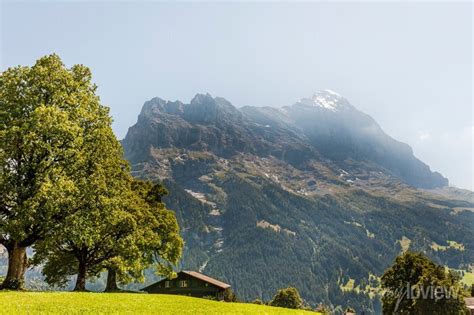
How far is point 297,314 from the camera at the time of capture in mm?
38625

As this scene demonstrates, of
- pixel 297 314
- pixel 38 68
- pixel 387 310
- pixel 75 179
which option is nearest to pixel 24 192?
pixel 75 179

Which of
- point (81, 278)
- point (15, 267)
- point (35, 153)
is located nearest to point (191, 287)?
point (81, 278)

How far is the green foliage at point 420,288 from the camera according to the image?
243 feet

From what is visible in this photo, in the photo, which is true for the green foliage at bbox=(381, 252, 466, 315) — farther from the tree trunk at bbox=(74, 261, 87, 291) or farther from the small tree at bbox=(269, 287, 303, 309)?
the small tree at bbox=(269, 287, 303, 309)

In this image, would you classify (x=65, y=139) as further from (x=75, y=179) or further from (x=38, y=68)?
(x=38, y=68)

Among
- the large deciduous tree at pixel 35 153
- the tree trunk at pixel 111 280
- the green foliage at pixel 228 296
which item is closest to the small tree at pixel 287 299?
the green foliage at pixel 228 296

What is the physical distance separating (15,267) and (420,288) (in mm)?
68851

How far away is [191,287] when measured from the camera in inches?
4875

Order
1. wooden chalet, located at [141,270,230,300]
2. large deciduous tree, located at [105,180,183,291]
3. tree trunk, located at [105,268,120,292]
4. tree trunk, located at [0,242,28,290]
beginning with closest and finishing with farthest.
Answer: tree trunk, located at [0,242,28,290] < large deciduous tree, located at [105,180,183,291] < tree trunk, located at [105,268,120,292] < wooden chalet, located at [141,270,230,300]

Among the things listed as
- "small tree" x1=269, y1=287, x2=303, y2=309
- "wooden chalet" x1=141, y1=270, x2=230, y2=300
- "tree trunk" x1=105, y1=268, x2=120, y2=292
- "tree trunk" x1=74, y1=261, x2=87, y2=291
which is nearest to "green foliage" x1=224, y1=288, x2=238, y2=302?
"wooden chalet" x1=141, y1=270, x2=230, y2=300

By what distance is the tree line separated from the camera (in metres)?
38.2

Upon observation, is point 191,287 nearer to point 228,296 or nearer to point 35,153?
point 228,296

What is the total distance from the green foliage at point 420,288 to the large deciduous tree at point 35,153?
6524cm

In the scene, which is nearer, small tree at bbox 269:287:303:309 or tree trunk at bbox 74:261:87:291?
tree trunk at bbox 74:261:87:291
